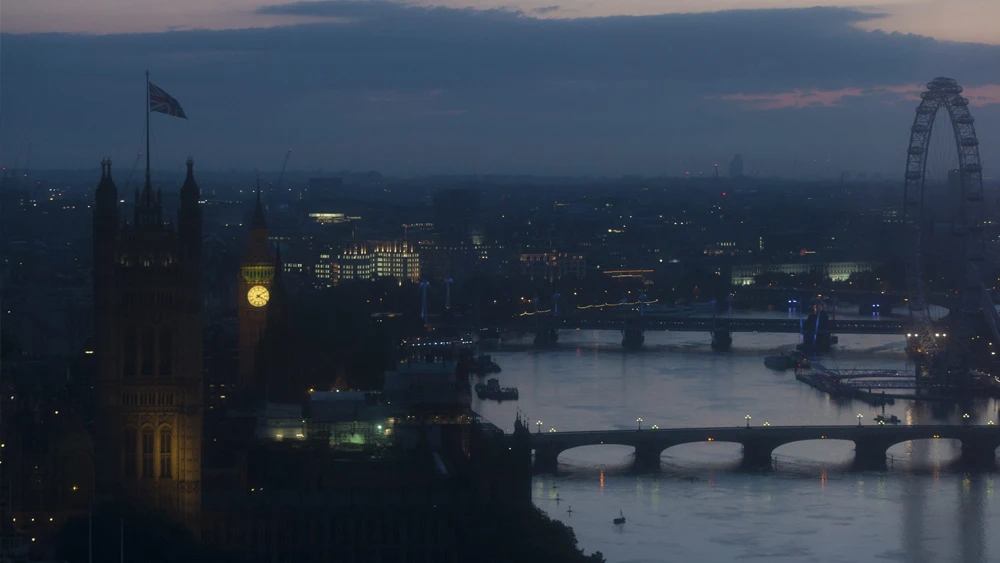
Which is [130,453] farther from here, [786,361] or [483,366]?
[786,361]

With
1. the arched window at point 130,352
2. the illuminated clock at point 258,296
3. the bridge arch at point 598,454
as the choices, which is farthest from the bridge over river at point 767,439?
the arched window at point 130,352

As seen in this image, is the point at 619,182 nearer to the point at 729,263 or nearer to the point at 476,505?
the point at 729,263

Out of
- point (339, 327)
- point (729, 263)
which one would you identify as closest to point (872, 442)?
point (339, 327)

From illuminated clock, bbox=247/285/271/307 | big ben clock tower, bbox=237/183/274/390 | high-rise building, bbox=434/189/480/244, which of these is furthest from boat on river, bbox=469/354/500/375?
high-rise building, bbox=434/189/480/244

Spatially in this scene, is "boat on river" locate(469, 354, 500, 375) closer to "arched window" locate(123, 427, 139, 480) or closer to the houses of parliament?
the houses of parliament

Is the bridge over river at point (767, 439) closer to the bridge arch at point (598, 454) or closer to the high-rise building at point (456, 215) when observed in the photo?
the bridge arch at point (598, 454)

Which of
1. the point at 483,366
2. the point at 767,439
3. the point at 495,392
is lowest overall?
the point at 767,439

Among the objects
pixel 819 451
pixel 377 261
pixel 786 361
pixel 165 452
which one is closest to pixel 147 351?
pixel 165 452
